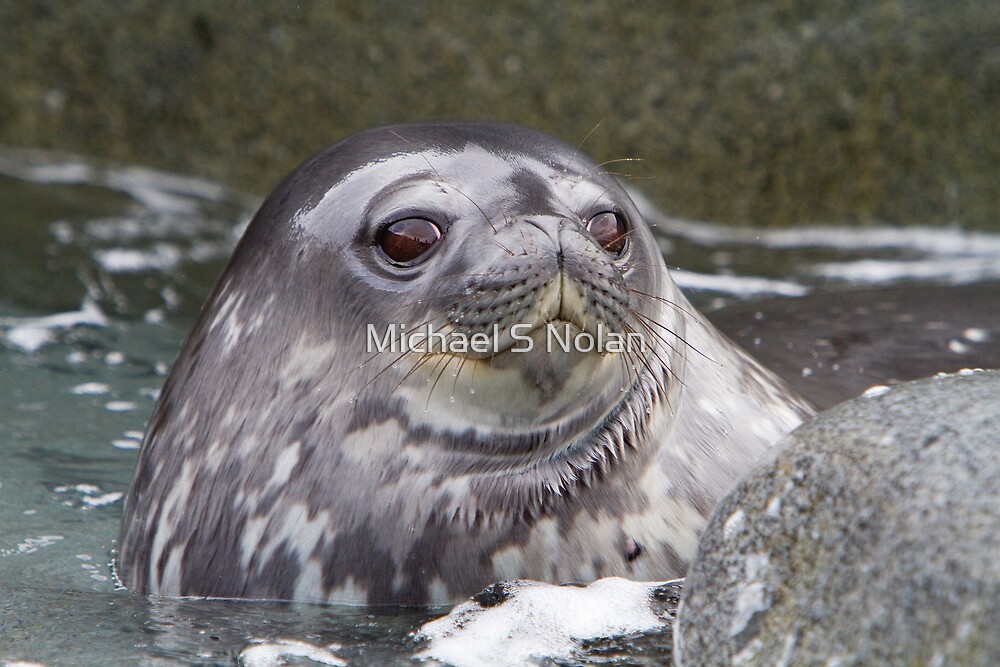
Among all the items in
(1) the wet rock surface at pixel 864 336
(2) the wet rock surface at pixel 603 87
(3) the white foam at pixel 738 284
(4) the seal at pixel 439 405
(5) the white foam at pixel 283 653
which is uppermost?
(2) the wet rock surface at pixel 603 87

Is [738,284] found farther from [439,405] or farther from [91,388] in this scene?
[439,405]

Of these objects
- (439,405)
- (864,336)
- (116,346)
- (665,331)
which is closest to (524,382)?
(439,405)

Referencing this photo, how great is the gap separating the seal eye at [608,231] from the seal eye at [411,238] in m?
0.34

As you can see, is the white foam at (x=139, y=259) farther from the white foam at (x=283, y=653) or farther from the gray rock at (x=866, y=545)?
the gray rock at (x=866, y=545)

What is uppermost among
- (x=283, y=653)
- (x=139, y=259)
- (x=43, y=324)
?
(x=139, y=259)

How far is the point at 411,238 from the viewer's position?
271 cm

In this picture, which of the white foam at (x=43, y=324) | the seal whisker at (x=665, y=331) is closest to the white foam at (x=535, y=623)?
the seal whisker at (x=665, y=331)

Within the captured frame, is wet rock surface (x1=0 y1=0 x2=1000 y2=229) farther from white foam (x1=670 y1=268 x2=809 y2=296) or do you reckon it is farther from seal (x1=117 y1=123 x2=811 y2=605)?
seal (x1=117 y1=123 x2=811 y2=605)

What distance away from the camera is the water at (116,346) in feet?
8.04

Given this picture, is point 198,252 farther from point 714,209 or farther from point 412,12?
point 714,209

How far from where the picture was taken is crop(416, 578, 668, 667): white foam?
2.32 m

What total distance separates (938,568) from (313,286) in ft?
4.85

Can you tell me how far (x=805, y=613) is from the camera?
6.56 ft

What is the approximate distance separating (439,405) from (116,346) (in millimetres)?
2194
